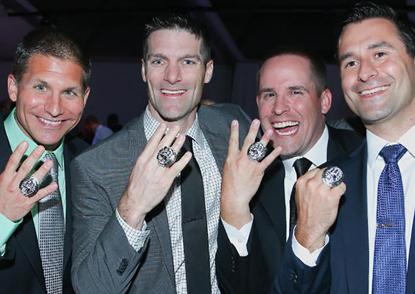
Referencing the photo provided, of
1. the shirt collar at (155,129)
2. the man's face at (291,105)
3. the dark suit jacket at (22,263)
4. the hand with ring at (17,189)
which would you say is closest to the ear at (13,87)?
the dark suit jacket at (22,263)

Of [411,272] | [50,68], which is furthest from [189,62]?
[411,272]

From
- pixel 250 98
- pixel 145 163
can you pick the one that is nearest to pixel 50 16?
pixel 250 98

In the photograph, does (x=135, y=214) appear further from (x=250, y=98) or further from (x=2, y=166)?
(x=250, y=98)

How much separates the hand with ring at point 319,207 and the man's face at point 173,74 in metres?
0.66

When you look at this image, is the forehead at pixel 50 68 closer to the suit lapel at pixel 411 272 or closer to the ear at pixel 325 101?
the ear at pixel 325 101

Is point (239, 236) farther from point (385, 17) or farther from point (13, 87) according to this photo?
point (13, 87)

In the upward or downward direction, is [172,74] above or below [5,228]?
above

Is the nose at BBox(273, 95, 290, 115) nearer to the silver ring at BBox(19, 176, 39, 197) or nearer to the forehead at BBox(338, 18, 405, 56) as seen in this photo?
the forehead at BBox(338, 18, 405, 56)

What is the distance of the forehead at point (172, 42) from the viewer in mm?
1998

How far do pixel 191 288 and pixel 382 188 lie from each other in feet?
2.43

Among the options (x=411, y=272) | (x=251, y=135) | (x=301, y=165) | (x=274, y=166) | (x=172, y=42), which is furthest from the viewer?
(x=301, y=165)

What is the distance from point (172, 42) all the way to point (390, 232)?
1098 mm

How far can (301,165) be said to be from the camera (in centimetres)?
224

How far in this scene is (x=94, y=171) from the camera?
1763 mm
